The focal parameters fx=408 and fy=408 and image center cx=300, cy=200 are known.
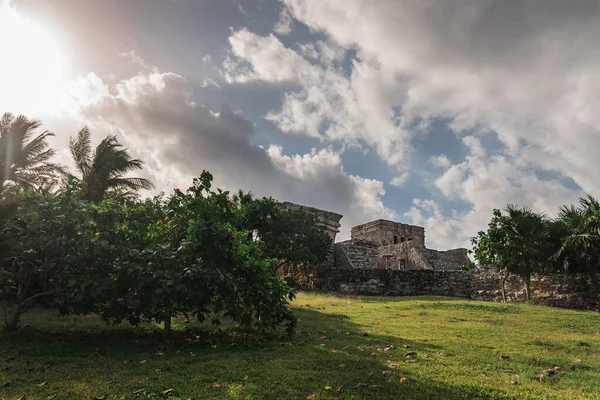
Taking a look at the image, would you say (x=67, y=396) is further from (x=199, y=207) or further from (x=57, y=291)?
(x=199, y=207)

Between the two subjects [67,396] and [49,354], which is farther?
[49,354]

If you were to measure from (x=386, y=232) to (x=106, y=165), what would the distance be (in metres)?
24.2

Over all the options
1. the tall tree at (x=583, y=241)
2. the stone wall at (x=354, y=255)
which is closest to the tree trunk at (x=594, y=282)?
the tall tree at (x=583, y=241)

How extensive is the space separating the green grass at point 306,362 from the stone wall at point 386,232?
26127 mm

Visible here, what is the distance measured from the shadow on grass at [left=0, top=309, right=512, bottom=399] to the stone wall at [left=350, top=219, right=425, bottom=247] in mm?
28324

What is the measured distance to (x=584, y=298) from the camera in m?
15.5

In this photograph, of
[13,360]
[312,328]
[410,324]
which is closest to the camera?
[13,360]

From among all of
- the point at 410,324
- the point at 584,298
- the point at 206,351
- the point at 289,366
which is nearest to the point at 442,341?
the point at 410,324

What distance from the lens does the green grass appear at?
4.79 metres

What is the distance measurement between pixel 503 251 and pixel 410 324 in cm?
949

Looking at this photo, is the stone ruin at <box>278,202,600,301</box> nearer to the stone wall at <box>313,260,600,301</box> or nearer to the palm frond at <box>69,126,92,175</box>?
the stone wall at <box>313,260,600,301</box>

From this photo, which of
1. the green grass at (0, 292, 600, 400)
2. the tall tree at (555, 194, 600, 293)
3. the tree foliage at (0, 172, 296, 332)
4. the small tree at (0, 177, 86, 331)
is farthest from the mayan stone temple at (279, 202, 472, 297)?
the small tree at (0, 177, 86, 331)

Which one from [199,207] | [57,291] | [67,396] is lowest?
[67,396]

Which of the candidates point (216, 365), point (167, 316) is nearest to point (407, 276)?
point (167, 316)
